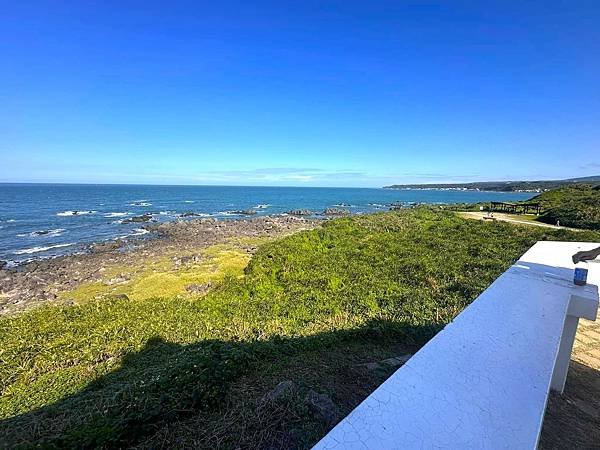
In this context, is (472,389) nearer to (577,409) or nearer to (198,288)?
(577,409)

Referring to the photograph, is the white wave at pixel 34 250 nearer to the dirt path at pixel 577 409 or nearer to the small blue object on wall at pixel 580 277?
the dirt path at pixel 577 409

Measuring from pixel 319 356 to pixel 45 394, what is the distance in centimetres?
420

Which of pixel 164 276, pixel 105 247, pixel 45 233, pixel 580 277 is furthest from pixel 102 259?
pixel 580 277

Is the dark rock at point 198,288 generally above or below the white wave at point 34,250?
above

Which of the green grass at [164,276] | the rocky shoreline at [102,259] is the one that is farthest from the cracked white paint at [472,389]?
the rocky shoreline at [102,259]

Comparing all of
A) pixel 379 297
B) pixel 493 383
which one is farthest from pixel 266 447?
pixel 379 297

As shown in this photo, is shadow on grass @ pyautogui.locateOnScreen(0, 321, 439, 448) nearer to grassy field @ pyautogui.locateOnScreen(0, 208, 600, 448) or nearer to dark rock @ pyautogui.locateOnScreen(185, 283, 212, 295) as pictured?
grassy field @ pyautogui.locateOnScreen(0, 208, 600, 448)

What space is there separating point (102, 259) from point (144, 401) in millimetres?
16526

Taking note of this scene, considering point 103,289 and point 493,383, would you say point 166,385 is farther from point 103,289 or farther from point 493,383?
point 103,289

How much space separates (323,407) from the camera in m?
3.16

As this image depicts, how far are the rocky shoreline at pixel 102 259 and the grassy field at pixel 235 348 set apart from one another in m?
1.82

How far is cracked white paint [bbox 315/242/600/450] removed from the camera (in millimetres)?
1428

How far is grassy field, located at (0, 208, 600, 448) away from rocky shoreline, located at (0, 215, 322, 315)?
5.98 ft

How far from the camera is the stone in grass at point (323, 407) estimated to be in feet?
9.91
